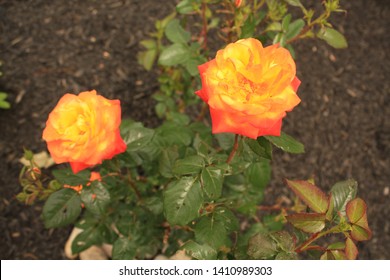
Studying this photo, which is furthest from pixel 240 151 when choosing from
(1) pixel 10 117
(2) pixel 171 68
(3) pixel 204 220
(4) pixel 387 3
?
(4) pixel 387 3

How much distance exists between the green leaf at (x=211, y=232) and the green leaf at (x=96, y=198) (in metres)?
0.26

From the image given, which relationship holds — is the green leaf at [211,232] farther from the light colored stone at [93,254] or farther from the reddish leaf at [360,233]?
the light colored stone at [93,254]

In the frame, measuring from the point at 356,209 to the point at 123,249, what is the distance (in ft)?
2.42

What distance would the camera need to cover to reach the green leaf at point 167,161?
117 centimetres

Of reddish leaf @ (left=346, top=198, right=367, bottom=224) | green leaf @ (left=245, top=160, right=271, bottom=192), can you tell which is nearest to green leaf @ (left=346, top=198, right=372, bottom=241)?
reddish leaf @ (left=346, top=198, right=367, bottom=224)

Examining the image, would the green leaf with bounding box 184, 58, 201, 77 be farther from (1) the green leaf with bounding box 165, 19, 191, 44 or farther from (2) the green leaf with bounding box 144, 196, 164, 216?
(2) the green leaf with bounding box 144, 196, 164, 216

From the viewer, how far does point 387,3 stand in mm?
2480

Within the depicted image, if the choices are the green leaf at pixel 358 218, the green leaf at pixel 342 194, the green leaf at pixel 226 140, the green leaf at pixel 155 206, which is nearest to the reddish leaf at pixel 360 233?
the green leaf at pixel 358 218

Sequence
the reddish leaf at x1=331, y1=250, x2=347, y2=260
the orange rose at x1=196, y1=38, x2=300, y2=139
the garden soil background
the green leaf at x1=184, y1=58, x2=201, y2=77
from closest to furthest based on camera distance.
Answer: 1. the orange rose at x1=196, y1=38, x2=300, y2=139
2. the reddish leaf at x1=331, y1=250, x2=347, y2=260
3. the green leaf at x1=184, y1=58, x2=201, y2=77
4. the garden soil background

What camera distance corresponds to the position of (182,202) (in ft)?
3.23

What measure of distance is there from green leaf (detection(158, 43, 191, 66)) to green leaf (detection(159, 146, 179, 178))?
1.10 ft

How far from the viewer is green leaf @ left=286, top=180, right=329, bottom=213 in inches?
34.2

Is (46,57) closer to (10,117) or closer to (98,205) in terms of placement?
(10,117)

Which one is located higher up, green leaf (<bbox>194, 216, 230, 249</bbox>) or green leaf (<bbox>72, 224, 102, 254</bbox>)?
green leaf (<bbox>194, 216, 230, 249</bbox>)
